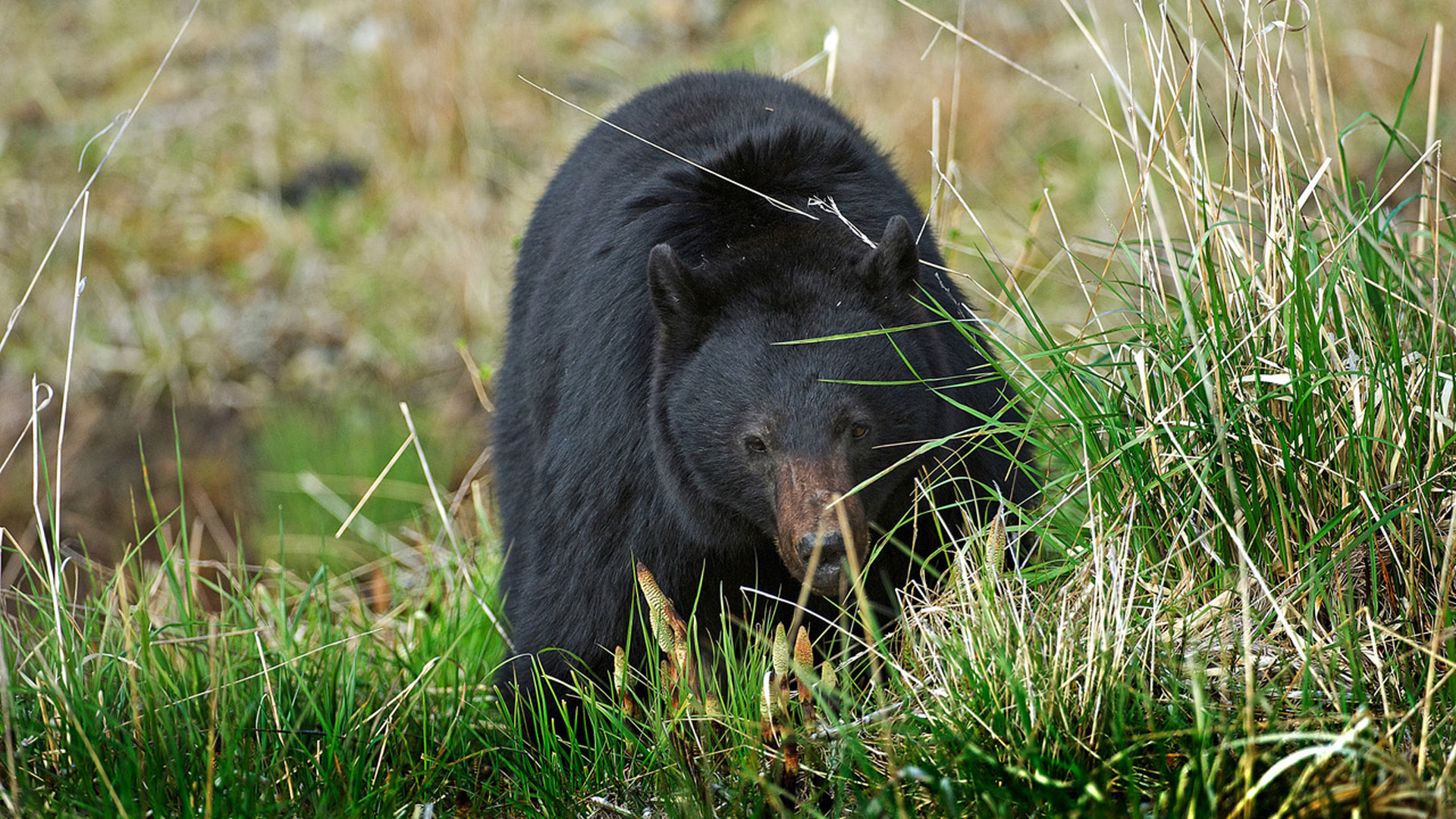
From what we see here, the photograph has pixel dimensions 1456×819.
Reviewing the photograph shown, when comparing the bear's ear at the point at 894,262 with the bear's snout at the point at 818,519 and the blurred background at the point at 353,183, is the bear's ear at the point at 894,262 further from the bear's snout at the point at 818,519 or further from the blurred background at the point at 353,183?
the blurred background at the point at 353,183

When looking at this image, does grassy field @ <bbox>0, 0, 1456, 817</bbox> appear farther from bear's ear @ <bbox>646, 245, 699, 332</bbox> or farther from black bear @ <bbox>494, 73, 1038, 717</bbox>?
bear's ear @ <bbox>646, 245, 699, 332</bbox>

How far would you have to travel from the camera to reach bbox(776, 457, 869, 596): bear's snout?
2.45 metres

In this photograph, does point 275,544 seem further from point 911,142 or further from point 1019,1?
point 1019,1

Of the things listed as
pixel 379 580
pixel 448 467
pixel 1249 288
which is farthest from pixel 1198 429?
pixel 448 467

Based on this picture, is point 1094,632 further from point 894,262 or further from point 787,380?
point 894,262

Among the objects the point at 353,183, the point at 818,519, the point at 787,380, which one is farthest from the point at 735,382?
the point at 353,183

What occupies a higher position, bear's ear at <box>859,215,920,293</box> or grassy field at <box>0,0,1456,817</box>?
bear's ear at <box>859,215,920,293</box>

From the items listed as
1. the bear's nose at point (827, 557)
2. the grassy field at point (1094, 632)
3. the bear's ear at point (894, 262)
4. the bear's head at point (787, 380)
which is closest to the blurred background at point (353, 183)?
the grassy field at point (1094, 632)

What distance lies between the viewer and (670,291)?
2797 millimetres

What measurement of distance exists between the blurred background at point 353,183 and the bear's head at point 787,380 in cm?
369

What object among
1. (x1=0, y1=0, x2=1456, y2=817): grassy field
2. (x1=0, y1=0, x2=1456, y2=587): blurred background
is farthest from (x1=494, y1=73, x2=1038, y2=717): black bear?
(x1=0, y1=0, x2=1456, y2=587): blurred background

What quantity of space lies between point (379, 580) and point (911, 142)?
4681mm

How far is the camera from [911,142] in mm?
8094

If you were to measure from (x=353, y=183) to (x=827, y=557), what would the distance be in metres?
7.10
